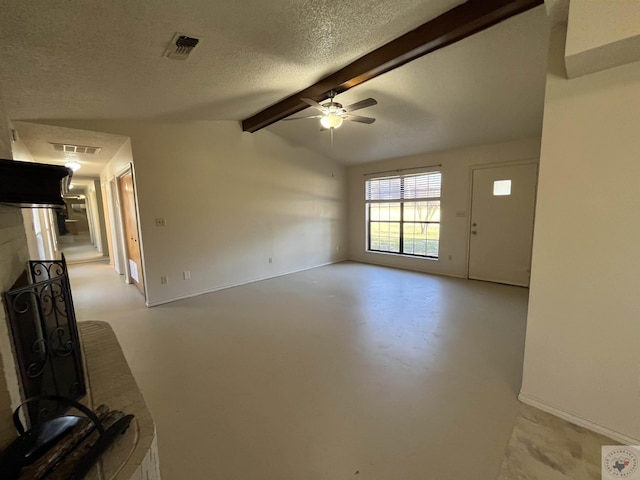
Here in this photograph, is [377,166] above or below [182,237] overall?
above

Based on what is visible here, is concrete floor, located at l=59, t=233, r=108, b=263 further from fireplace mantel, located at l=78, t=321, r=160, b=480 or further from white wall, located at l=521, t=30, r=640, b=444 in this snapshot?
white wall, located at l=521, t=30, r=640, b=444

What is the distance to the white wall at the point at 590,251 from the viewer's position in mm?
1489

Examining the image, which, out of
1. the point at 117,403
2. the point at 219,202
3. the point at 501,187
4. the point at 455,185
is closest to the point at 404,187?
the point at 455,185

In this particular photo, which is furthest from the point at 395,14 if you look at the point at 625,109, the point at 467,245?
the point at 467,245

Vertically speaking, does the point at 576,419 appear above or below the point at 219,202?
below

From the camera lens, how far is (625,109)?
1.46 meters

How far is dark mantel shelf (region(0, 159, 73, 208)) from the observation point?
3.48ft

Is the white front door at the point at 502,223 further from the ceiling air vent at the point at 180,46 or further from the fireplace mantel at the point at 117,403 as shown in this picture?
the fireplace mantel at the point at 117,403

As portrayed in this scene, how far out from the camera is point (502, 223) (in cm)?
462

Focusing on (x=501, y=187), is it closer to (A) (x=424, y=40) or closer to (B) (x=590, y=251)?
(A) (x=424, y=40)

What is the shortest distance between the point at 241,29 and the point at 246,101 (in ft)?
5.37

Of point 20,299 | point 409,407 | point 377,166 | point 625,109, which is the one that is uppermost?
point 377,166

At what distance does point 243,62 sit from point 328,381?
2.79 meters

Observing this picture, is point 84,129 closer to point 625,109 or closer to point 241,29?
point 241,29
